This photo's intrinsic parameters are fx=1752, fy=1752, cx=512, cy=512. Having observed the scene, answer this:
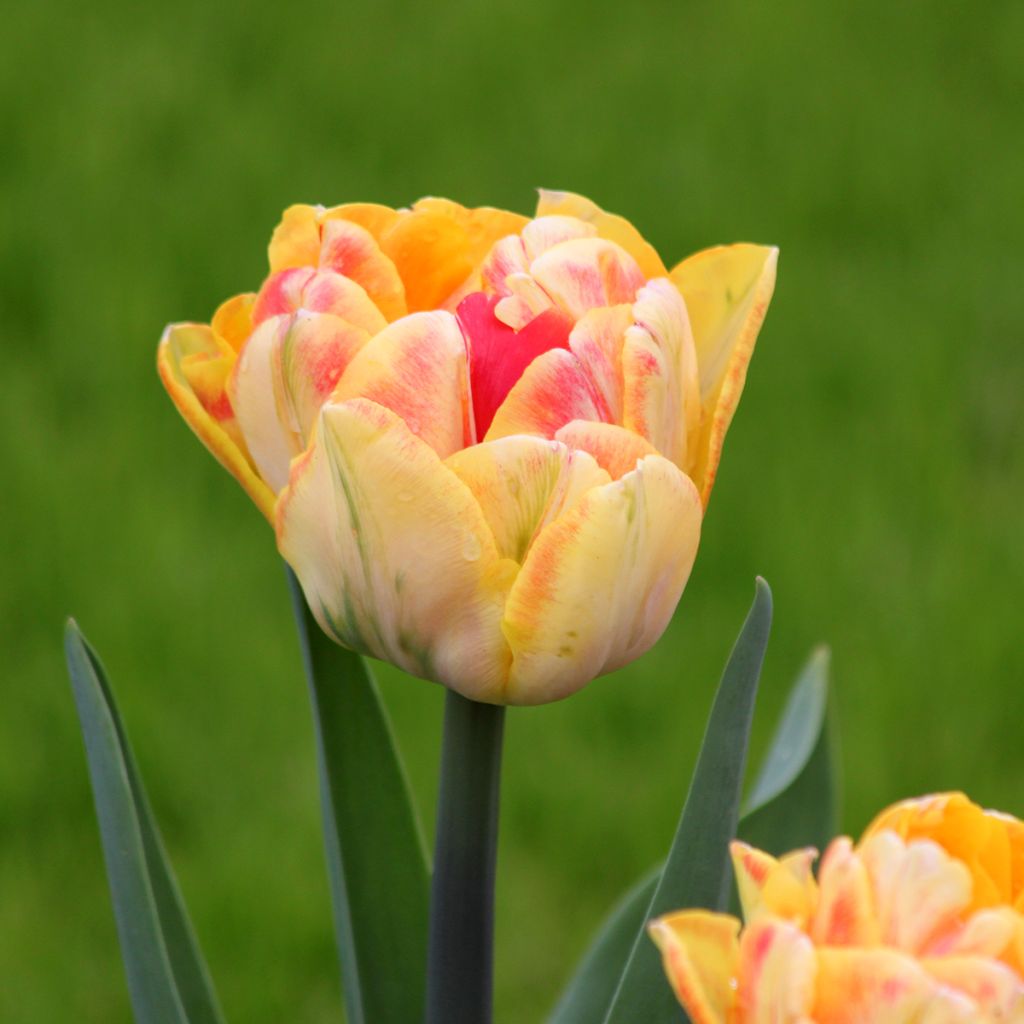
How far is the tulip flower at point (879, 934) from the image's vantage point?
35 centimetres

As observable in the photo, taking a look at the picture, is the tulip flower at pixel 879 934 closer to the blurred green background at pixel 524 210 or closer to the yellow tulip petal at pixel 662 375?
the yellow tulip petal at pixel 662 375

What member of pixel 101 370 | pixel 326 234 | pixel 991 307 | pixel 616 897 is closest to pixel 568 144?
pixel 991 307

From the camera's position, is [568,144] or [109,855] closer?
[109,855]

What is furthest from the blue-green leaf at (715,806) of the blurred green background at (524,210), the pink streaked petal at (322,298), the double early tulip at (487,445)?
the blurred green background at (524,210)

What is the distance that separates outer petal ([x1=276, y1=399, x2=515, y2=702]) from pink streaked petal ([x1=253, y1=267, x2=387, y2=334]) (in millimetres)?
43

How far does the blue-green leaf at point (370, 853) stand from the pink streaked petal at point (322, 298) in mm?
156

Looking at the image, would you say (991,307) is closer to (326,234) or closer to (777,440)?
(777,440)

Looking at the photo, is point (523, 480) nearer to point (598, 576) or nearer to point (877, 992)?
point (598, 576)

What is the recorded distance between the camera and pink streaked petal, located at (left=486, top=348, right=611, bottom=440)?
0.46m

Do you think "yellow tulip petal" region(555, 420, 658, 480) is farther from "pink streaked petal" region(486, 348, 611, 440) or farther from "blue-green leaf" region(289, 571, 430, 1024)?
"blue-green leaf" region(289, 571, 430, 1024)

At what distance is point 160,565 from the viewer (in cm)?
193

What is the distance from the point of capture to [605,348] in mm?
477

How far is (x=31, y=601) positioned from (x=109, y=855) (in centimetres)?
141

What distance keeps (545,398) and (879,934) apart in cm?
17
